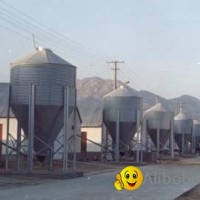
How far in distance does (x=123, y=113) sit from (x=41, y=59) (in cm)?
1740

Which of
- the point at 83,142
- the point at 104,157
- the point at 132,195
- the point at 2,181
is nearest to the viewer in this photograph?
the point at 132,195

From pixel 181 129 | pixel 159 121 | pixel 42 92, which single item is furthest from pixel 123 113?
pixel 181 129

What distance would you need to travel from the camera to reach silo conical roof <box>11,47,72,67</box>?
27.1 meters

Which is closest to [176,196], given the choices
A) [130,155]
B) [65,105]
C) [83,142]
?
[65,105]

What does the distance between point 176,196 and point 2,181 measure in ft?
25.5

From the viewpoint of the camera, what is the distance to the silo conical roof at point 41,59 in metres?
27.1

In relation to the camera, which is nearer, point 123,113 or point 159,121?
point 123,113

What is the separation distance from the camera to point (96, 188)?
818 inches

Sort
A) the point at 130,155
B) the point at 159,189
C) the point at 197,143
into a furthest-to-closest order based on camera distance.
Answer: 1. the point at 197,143
2. the point at 130,155
3. the point at 159,189

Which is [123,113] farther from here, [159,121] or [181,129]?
[181,129]

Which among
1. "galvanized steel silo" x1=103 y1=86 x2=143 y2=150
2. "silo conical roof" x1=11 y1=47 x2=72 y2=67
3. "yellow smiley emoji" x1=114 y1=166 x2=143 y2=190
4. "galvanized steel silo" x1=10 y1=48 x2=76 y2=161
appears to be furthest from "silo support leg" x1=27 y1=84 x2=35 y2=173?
"yellow smiley emoji" x1=114 y1=166 x2=143 y2=190

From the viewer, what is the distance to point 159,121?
59188 mm

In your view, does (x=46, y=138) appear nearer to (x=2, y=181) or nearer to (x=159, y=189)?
(x=2, y=181)

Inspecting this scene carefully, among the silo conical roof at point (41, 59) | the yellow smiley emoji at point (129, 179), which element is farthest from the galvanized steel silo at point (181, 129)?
the yellow smiley emoji at point (129, 179)
